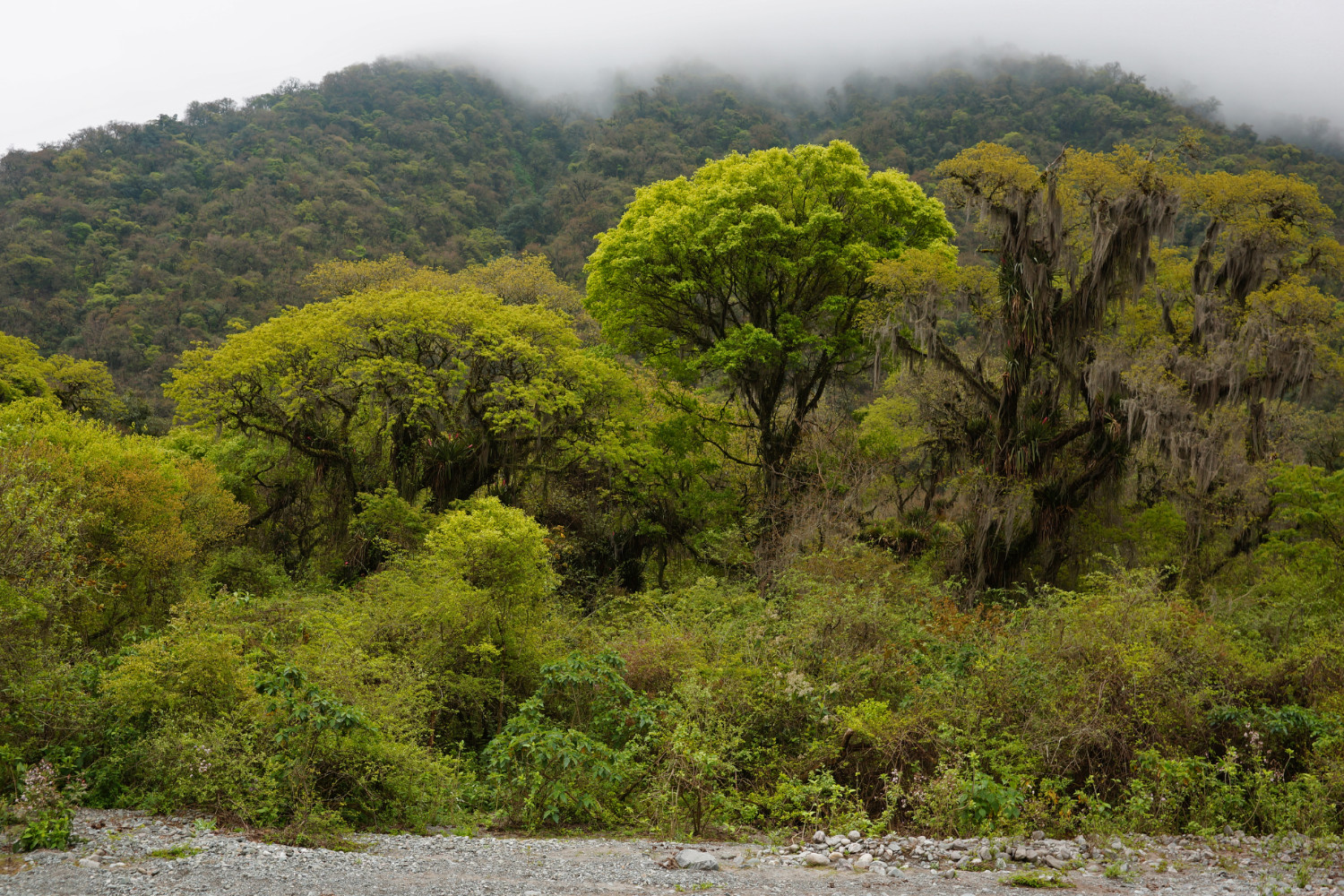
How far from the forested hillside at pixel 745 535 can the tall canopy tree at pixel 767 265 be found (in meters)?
0.11

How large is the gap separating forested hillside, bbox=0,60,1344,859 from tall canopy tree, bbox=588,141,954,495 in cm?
11

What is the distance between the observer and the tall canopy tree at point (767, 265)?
18.5 m

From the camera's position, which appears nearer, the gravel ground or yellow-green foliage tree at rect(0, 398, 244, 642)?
the gravel ground

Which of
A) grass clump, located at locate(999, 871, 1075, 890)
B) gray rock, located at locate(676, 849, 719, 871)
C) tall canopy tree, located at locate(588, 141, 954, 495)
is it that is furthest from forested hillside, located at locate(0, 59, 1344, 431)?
grass clump, located at locate(999, 871, 1075, 890)

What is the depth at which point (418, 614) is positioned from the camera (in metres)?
10.9

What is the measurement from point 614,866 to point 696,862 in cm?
65

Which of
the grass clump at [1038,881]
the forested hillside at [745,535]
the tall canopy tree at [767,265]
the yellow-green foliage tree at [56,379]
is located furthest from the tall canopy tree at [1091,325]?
the yellow-green foliage tree at [56,379]

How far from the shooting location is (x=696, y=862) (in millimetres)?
6398

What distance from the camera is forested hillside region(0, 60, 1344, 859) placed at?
7.95 meters

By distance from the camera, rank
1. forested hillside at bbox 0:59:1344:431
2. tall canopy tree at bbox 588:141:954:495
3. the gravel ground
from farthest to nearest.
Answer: forested hillside at bbox 0:59:1344:431
tall canopy tree at bbox 588:141:954:495
the gravel ground

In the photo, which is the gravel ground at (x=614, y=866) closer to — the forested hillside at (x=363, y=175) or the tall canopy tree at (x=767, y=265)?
the tall canopy tree at (x=767, y=265)

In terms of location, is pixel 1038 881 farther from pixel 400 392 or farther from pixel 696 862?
pixel 400 392

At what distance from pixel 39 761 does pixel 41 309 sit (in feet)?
165

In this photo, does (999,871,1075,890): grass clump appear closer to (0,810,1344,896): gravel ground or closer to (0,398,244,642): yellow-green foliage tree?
(0,810,1344,896): gravel ground
